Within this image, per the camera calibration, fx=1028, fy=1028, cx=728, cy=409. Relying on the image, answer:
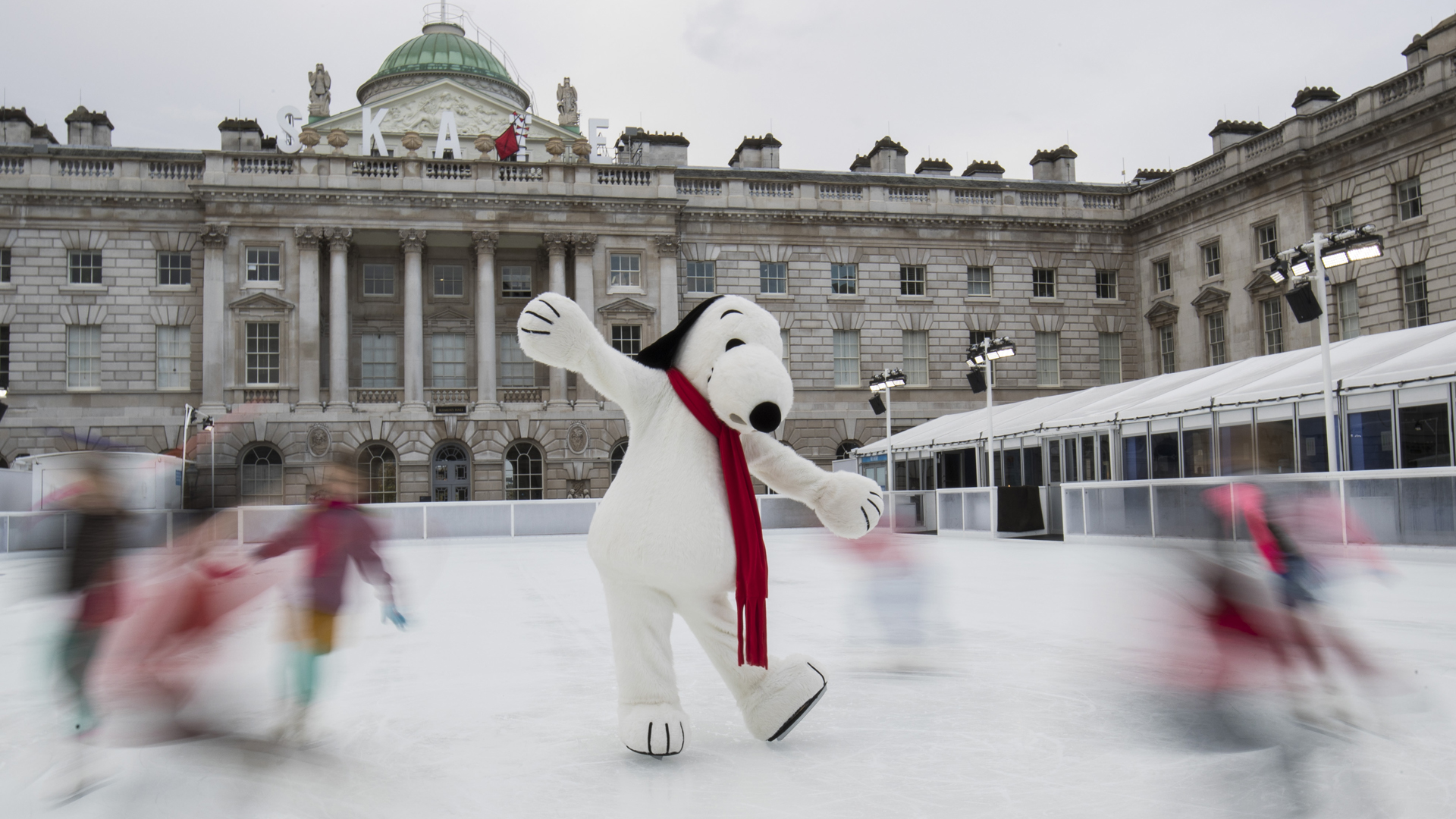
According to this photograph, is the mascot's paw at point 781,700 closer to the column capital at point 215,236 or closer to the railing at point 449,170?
the railing at point 449,170

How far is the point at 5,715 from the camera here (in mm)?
4734

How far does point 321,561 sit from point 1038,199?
3624 cm

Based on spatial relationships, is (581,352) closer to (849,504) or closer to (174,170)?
(849,504)

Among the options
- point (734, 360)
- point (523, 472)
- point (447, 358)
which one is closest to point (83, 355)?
Result: point (447, 358)

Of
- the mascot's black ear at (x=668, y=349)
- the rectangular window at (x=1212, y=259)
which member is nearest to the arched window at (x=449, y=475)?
the rectangular window at (x=1212, y=259)

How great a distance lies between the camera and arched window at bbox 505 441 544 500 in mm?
32281

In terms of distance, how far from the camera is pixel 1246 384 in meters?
19.1

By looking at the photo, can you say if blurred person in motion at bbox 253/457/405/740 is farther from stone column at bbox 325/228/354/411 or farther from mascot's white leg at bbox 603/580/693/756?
stone column at bbox 325/228/354/411

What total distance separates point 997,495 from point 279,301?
2329 centimetres

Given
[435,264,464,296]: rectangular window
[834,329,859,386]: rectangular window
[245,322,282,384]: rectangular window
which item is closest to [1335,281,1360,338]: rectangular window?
[834,329,859,386]: rectangular window

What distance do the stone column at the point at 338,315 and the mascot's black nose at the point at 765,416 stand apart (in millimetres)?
29967

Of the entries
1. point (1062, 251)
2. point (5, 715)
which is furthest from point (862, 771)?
point (1062, 251)

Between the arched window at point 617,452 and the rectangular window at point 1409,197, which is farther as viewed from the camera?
the arched window at point 617,452

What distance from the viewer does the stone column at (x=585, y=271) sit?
1294 inches
